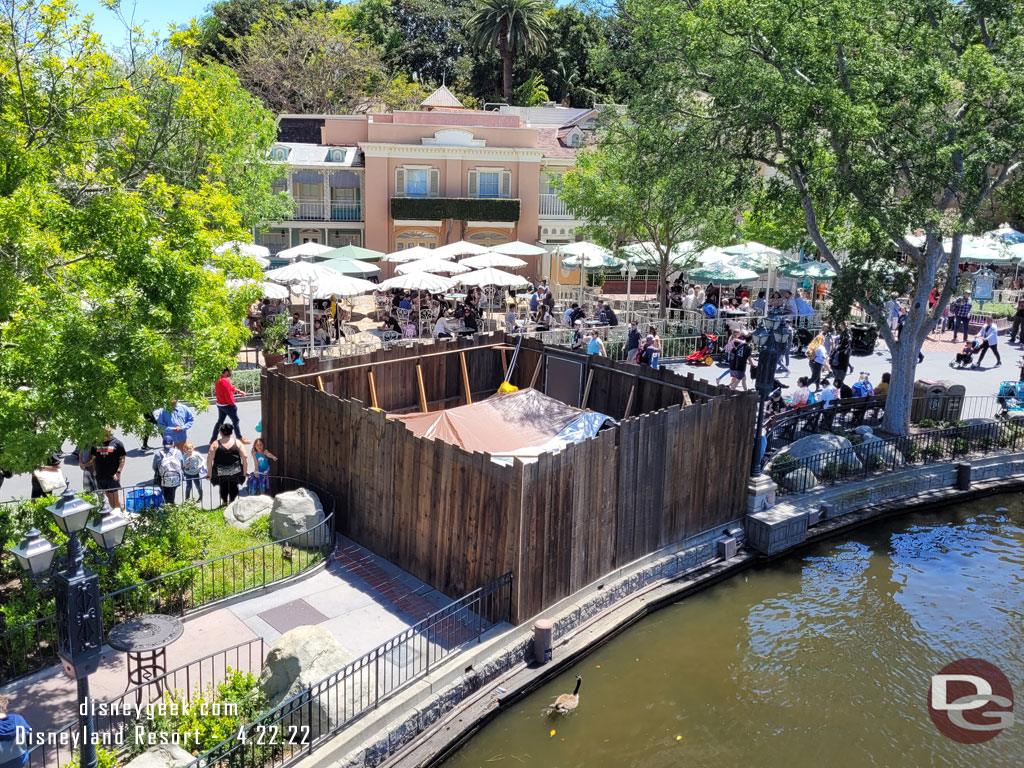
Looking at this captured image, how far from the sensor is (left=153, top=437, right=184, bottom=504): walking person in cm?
1237

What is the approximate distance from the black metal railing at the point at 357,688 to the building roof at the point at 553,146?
1277 inches

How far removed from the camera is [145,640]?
8.11 meters

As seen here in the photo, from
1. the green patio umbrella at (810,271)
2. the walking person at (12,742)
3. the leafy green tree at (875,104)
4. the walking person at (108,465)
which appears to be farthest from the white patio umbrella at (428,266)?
the walking person at (12,742)

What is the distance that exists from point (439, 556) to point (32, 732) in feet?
15.8

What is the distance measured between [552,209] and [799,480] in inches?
1045

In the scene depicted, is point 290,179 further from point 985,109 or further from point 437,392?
point 985,109

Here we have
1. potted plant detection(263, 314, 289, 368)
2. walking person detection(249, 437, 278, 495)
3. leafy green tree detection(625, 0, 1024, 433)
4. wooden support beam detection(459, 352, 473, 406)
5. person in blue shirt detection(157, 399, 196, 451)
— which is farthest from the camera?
potted plant detection(263, 314, 289, 368)

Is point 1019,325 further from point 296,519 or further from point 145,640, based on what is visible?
point 145,640

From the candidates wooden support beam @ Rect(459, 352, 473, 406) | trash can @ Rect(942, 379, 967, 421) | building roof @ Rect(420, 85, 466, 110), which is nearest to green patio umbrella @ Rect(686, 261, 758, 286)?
trash can @ Rect(942, 379, 967, 421)

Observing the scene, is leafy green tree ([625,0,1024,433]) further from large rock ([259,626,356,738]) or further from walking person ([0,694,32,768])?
walking person ([0,694,32,768])

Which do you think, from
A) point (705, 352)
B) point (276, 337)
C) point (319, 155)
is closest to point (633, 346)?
point (705, 352)

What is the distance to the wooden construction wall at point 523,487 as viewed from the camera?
33.6 feet

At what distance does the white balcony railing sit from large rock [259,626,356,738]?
32.6 m

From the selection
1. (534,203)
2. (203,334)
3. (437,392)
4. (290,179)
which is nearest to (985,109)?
(437,392)
